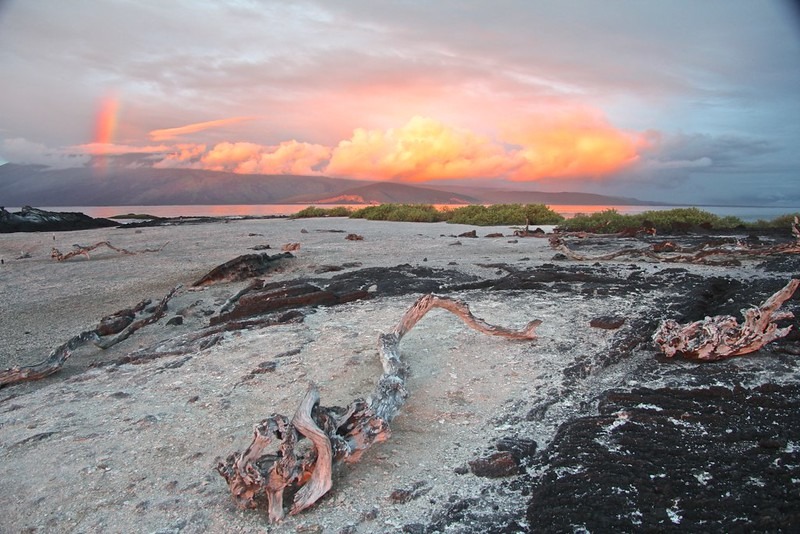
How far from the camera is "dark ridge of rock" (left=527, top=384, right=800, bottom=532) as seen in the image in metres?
2.37

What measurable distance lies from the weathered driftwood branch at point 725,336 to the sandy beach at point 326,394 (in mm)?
162

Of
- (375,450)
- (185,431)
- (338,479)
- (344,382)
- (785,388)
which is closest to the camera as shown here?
(338,479)

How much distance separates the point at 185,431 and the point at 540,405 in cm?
233

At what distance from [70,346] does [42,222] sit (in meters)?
21.9

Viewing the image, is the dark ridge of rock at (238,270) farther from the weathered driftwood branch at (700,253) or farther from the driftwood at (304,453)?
the driftwood at (304,453)

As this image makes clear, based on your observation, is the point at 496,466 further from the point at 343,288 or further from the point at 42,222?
the point at 42,222

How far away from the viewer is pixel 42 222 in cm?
2323

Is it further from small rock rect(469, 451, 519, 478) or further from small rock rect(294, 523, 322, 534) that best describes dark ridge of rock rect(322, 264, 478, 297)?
small rock rect(294, 523, 322, 534)

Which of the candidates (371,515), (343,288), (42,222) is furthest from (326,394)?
(42,222)

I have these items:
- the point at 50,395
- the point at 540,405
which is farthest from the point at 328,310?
the point at 540,405

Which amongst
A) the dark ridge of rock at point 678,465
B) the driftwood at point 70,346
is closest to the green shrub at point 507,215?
the driftwood at point 70,346

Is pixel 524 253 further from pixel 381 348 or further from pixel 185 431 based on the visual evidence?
pixel 185 431

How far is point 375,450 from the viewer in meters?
3.08

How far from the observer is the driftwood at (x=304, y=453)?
2.55 m
